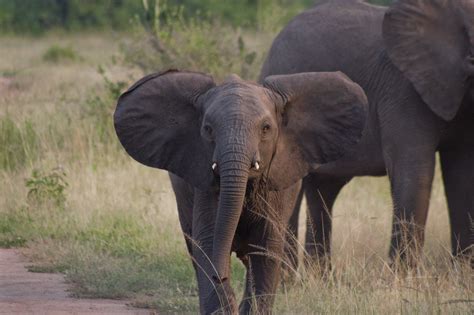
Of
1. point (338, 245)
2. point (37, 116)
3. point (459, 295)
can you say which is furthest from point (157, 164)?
point (37, 116)

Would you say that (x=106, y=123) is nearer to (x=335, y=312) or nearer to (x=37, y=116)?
(x=37, y=116)

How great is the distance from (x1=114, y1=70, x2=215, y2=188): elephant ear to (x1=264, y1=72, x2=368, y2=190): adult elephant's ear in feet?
1.35

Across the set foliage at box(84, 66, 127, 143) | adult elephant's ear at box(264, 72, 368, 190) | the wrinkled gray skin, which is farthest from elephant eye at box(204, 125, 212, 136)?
foliage at box(84, 66, 127, 143)

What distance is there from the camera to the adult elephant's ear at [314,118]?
7.01 m

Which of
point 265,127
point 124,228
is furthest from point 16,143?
point 265,127

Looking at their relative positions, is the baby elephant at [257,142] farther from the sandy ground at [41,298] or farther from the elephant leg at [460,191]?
the elephant leg at [460,191]

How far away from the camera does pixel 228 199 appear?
6363 mm

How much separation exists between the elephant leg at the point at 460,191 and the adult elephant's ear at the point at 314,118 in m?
2.60

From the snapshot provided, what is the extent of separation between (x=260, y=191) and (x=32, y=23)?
27.0 metres

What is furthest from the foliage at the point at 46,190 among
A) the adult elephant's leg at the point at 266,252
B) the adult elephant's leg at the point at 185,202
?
the adult elephant's leg at the point at 266,252

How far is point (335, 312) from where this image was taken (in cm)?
711

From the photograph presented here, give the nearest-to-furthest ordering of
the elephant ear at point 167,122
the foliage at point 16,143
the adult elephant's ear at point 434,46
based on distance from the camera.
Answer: the elephant ear at point 167,122 → the adult elephant's ear at point 434,46 → the foliage at point 16,143

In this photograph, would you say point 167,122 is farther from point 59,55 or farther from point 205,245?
point 59,55

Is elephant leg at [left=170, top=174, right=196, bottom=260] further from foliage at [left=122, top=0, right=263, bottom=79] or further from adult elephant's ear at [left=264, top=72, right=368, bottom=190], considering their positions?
foliage at [left=122, top=0, right=263, bottom=79]
